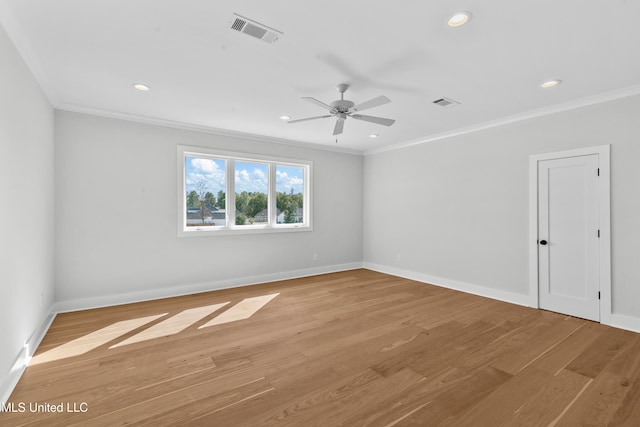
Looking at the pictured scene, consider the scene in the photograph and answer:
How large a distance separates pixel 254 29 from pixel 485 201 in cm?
412

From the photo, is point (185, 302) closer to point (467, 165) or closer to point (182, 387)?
point (182, 387)

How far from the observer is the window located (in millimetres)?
4797

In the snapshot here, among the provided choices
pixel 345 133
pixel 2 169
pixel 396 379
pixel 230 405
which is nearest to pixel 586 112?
pixel 345 133

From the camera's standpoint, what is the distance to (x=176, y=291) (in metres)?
4.55

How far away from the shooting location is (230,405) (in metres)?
1.99

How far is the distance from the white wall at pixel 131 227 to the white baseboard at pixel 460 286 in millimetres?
2305

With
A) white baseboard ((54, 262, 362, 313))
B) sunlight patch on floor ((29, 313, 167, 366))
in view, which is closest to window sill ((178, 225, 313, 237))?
white baseboard ((54, 262, 362, 313))

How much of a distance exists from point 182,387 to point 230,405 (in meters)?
0.47

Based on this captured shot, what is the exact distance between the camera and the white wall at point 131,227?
152 inches

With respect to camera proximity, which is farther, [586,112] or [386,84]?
[586,112]

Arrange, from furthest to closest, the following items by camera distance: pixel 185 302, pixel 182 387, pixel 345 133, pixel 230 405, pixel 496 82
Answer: pixel 345 133 → pixel 185 302 → pixel 496 82 → pixel 182 387 → pixel 230 405

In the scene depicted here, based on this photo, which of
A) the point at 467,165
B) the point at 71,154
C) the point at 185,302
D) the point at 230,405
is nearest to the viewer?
the point at 230,405

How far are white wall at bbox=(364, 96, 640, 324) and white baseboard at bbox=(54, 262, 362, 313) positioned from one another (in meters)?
1.73

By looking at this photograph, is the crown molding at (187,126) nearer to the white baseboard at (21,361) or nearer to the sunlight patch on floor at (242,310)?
the white baseboard at (21,361)
